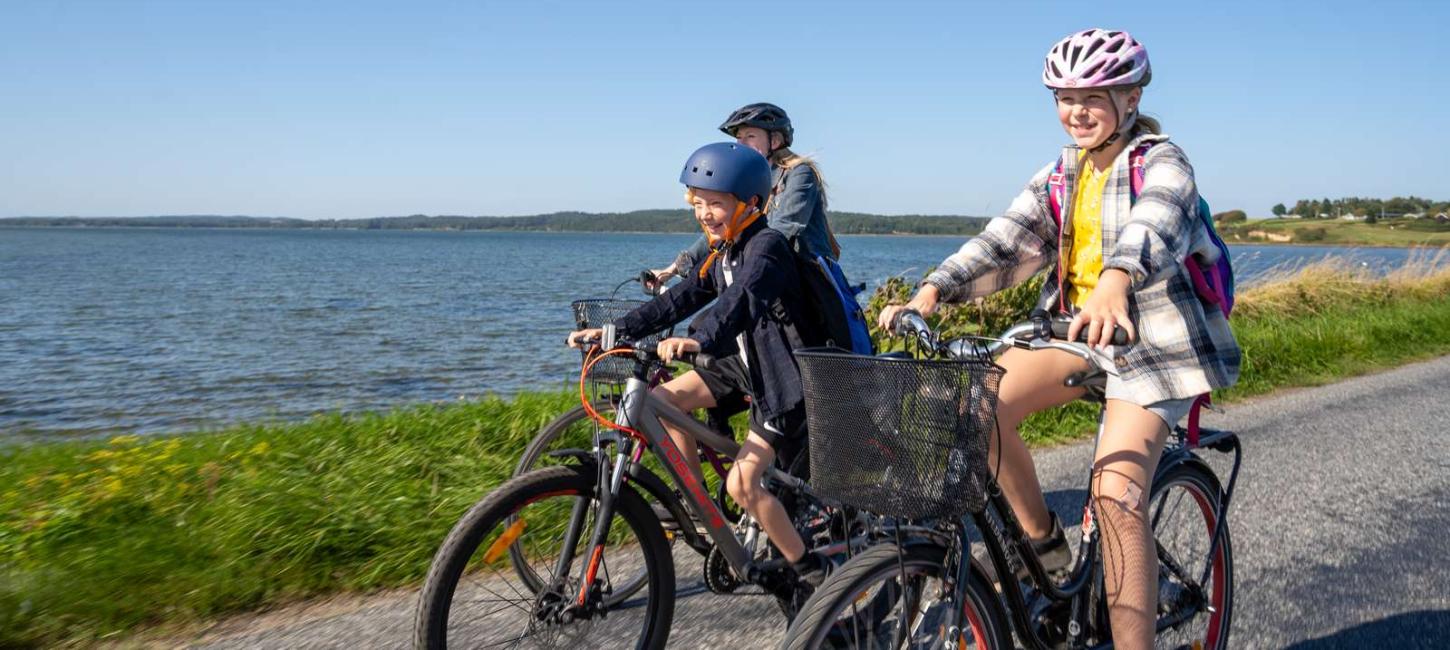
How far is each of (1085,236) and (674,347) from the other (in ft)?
4.19

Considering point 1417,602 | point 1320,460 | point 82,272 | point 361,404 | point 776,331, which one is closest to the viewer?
point 776,331

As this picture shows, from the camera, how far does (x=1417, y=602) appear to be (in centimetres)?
393

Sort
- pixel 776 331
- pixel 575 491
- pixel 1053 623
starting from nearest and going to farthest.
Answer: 1. pixel 1053 623
2. pixel 575 491
3. pixel 776 331

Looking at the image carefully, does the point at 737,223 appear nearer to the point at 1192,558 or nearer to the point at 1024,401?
the point at 1024,401

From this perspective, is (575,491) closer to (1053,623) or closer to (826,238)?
(1053,623)

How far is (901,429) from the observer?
2.18 metres

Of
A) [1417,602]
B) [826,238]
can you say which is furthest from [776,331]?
[1417,602]

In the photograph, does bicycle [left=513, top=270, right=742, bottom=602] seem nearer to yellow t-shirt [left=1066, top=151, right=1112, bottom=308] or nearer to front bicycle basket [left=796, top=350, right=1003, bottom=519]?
front bicycle basket [left=796, top=350, right=1003, bottom=519]

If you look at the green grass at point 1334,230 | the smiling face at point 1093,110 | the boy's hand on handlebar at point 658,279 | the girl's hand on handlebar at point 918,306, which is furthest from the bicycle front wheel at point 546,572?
the green grass at point 1334,230

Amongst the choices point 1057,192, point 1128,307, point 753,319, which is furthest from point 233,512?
point 1128,307

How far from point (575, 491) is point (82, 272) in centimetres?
5446

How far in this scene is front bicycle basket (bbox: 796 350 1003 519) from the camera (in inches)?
83.9

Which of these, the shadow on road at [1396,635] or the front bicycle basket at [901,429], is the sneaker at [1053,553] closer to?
the front bicycle basket at [901,429]

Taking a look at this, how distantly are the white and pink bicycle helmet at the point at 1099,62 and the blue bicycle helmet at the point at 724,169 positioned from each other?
43.7 inches
